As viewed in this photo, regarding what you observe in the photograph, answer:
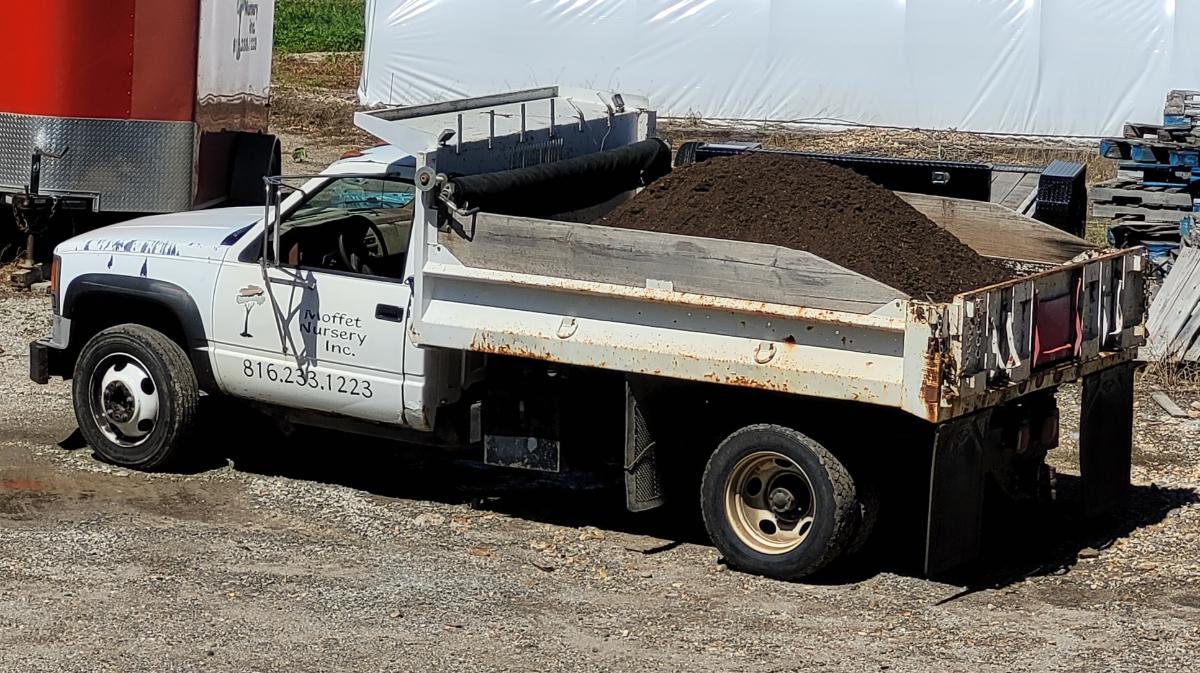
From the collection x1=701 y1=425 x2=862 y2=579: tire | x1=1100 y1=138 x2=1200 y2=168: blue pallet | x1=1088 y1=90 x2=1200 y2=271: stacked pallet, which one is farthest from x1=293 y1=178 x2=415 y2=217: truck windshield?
x1=1100 y1=138 x2=1200 y2=168: blue pallet

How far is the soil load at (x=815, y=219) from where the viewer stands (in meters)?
7.61

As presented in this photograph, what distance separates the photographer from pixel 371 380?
8305 mm

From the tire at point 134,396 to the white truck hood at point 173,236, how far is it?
43 centimetres

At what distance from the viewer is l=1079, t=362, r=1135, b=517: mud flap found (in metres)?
8.16

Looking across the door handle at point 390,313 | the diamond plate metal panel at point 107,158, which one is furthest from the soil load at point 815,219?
the diamond plate metal panel at point 107,158

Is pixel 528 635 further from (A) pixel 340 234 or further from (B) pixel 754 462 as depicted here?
(A) pixel 340 234

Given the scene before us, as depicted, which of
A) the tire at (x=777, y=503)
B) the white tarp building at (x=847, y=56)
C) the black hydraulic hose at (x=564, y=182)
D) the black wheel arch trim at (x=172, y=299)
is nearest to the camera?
the tire at (x=777, y=503)

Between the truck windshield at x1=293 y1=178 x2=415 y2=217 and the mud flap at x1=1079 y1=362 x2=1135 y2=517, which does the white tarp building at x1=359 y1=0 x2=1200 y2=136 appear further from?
the truck windshield at x1=293 y1=178 x2=415 y2=217

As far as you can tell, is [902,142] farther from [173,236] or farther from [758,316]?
[758,316]

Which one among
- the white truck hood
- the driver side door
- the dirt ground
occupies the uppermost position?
the white truck hood

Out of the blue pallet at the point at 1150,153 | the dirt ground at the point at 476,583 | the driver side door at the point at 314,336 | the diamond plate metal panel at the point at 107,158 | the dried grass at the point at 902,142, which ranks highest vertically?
the dried grass at the point at 902,142

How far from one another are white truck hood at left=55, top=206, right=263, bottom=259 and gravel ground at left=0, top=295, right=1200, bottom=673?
1022 mm

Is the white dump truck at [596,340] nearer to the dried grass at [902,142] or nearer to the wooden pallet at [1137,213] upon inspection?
the wooden pallet at [1137,213]

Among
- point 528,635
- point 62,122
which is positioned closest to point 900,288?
point 528,635
